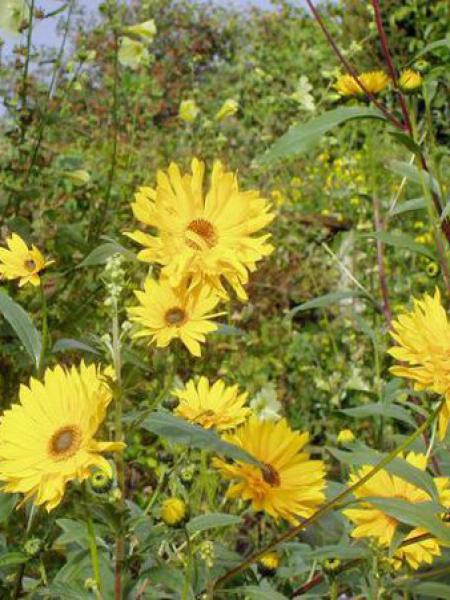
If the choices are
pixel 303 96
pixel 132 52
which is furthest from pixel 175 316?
pixel 303 96

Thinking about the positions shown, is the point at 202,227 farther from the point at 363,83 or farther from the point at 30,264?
the point at 363,83

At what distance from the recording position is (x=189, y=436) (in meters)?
0.73

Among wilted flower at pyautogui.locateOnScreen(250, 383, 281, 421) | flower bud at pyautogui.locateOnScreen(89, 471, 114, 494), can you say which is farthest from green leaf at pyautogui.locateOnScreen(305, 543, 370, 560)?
wilted flower at pyautogui.locateOnScreen(250, 383, 281, 421)

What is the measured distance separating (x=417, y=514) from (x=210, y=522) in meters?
0.21

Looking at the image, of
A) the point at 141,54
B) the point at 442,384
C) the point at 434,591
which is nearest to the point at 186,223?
the point at 442,384

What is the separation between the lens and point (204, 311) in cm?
73

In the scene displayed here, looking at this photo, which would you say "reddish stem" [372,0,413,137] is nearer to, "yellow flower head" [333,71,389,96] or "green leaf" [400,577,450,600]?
"yellow flower head" [333,71,389,96]

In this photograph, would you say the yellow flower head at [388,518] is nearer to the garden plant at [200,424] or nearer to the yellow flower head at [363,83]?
the garden plant at [200,424]

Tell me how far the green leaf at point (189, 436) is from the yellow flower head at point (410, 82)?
0.64 meters

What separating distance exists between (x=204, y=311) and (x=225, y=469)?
20 centimetres

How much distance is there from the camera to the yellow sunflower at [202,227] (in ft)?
2.28

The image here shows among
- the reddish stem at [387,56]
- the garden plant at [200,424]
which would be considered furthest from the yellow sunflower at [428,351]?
the reddish stem at [387,56]

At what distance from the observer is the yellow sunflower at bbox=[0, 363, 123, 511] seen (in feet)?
2.20

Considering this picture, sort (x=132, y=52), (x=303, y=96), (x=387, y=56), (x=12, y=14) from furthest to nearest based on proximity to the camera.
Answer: (x=303, y=96) < (x=132, y=52) < (x=12, y=14) < (x=387, y=56)
